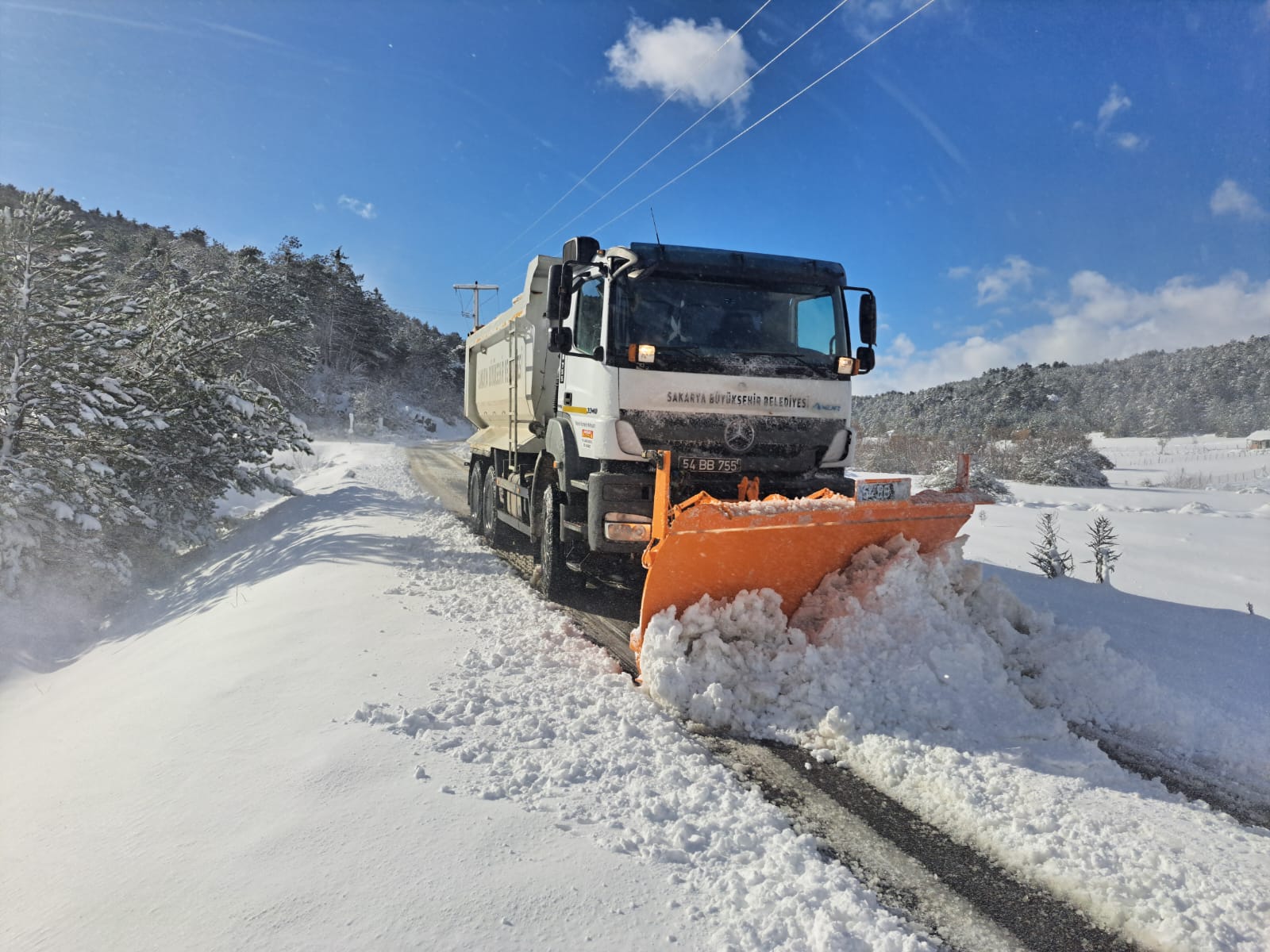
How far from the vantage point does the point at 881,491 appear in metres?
4.71

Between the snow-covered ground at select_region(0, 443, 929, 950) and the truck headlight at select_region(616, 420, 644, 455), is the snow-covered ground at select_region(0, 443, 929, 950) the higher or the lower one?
the lower one

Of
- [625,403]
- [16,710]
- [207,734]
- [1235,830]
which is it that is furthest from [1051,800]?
[16,710]

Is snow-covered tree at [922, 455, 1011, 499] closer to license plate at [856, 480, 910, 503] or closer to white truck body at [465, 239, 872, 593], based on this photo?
white truck body at [465, 239, 872, 593]

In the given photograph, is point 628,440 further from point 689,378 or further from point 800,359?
point 800,359

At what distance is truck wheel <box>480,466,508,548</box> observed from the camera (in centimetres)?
972

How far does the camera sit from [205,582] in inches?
383

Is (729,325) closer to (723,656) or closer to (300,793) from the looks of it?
(723,656)

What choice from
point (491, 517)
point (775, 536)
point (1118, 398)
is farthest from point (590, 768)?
point (1118, 398)

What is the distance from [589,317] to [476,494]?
238 inches

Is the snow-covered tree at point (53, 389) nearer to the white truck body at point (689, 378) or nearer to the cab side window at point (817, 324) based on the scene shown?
the white truck body at point (689, 378)

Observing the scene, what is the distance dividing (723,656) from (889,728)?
1038 millimetres

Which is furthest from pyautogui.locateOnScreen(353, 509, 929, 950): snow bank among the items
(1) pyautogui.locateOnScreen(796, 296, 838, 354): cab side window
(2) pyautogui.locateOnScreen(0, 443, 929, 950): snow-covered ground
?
(1) pyautogui.locateOnScreen(796, 296, 838, 354): cab side window

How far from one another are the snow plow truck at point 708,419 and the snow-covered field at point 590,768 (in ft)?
1.16

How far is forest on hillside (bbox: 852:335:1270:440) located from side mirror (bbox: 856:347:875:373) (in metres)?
36.2
